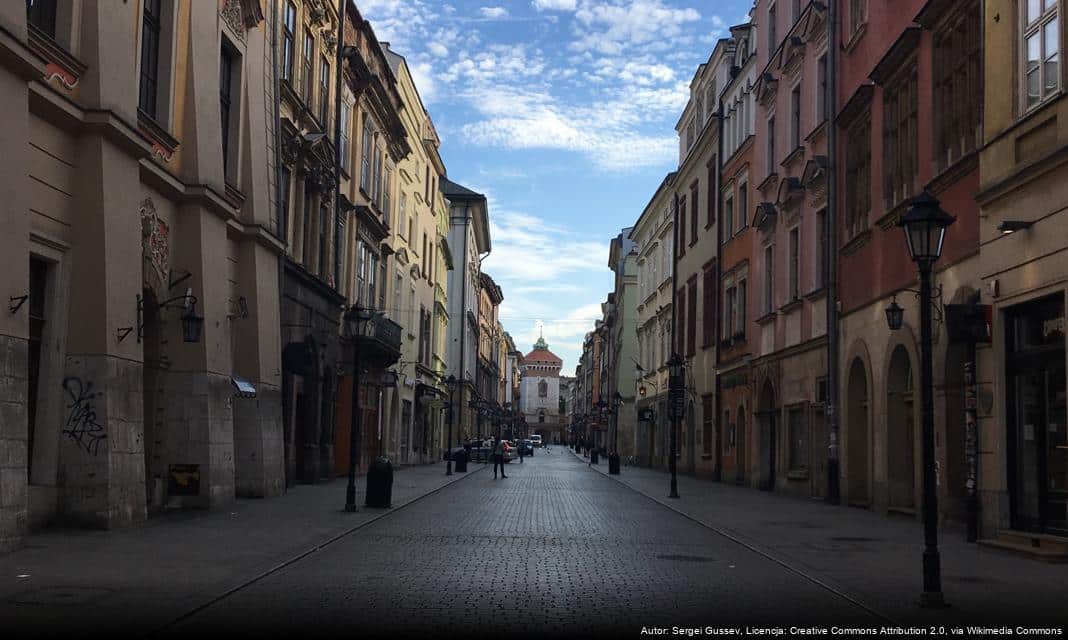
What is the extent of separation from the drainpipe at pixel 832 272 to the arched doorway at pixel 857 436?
1.91 ft

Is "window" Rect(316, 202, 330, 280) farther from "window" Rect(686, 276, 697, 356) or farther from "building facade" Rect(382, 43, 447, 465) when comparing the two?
"window" Rect(686, 276, 697, 356)

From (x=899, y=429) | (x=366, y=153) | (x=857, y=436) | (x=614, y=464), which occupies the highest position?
(x=366, y=153)

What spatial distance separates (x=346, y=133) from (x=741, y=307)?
14.1 m

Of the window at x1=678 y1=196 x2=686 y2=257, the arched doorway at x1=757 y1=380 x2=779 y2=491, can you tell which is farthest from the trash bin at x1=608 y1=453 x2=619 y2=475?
the arched doorway at x1=757 y1=380 x2=779 y2=491

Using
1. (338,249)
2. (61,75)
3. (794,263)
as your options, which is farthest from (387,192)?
(61,75)

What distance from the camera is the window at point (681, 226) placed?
50.8m

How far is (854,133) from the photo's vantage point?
25.6 meters

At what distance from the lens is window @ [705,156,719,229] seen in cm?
4322

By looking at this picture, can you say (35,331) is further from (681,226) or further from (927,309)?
(681,226)

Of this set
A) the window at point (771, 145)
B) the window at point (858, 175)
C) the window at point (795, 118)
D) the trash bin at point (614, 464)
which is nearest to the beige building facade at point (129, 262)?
the window at point (858, 175)

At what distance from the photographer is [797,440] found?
1210 inches

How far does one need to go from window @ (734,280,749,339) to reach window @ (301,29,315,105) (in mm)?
15748

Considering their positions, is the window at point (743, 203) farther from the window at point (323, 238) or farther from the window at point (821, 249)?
the window at point (323, 238)

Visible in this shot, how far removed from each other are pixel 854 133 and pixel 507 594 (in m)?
18.2
